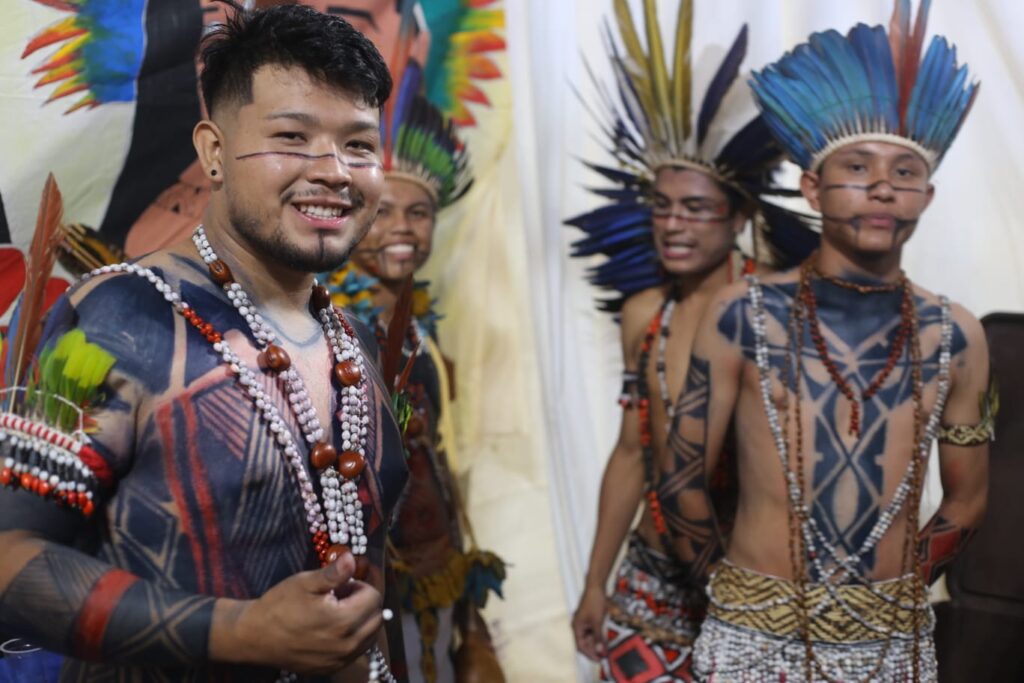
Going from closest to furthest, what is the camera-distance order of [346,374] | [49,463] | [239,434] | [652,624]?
[49,463], [239,434], [346,374], [652,624]

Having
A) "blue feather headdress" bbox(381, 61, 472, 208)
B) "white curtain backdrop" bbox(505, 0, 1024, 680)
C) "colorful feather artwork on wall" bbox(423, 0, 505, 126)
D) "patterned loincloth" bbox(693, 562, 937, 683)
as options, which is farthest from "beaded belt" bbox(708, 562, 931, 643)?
"colorful feather artwork on wall" bbox(423, 0, 505, 126)

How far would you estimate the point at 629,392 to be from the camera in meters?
2.74

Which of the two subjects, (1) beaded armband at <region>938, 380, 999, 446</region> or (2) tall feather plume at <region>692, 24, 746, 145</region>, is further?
(2) tall feather plume at <region>692, 24, 746, 145</region>

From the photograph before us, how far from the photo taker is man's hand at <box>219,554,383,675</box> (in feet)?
3.73

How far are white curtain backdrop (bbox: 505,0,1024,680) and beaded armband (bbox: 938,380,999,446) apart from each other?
1.99 feet

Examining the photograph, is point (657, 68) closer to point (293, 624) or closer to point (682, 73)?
point (682, 73)

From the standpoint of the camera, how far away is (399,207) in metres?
2.82

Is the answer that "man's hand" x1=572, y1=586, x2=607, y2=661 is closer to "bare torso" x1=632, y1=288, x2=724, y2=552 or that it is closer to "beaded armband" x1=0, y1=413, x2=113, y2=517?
"bare torso" x1=632, y1=288, x2=724, y2=552

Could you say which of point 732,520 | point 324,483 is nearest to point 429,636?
point 732,520

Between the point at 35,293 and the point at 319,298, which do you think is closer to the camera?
the point at 35,293

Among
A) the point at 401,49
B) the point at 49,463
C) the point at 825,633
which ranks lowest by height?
the point at 825,633

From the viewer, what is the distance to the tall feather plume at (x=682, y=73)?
2.75 meters

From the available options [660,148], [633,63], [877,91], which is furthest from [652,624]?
[633,63]

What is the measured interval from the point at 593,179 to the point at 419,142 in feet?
1.65
